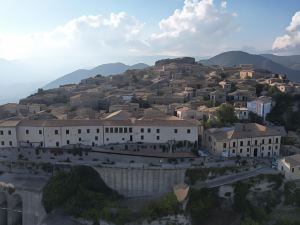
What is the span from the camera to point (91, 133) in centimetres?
4794

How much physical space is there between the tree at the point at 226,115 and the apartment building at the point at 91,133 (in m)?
8.73

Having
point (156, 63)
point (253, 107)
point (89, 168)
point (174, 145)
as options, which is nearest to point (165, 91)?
point (253, 107)

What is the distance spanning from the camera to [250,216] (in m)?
39.7

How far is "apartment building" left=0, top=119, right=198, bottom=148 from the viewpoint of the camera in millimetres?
47688

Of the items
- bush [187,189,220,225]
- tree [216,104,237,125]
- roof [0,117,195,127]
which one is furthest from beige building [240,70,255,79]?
bush [187,189,220,225]

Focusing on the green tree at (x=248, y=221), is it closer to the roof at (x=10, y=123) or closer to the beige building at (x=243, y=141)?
the beige building at (x=243, y=141)

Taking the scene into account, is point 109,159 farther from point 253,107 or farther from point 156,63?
point 156,63

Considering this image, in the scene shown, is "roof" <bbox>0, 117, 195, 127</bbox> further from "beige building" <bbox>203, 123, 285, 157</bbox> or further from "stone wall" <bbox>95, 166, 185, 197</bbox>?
"stone wall" <bbox>95, 166, 185, 197</bbox>

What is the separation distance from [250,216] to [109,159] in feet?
60.3

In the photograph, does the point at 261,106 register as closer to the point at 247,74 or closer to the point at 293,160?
the point at 293,160

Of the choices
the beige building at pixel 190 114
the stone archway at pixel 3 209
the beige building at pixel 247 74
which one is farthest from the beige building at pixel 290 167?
the beige building at pixel 247 74

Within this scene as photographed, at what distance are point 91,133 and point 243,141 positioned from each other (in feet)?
67.6

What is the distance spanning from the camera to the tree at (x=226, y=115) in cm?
5489

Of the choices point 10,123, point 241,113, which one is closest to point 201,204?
point 241,113
